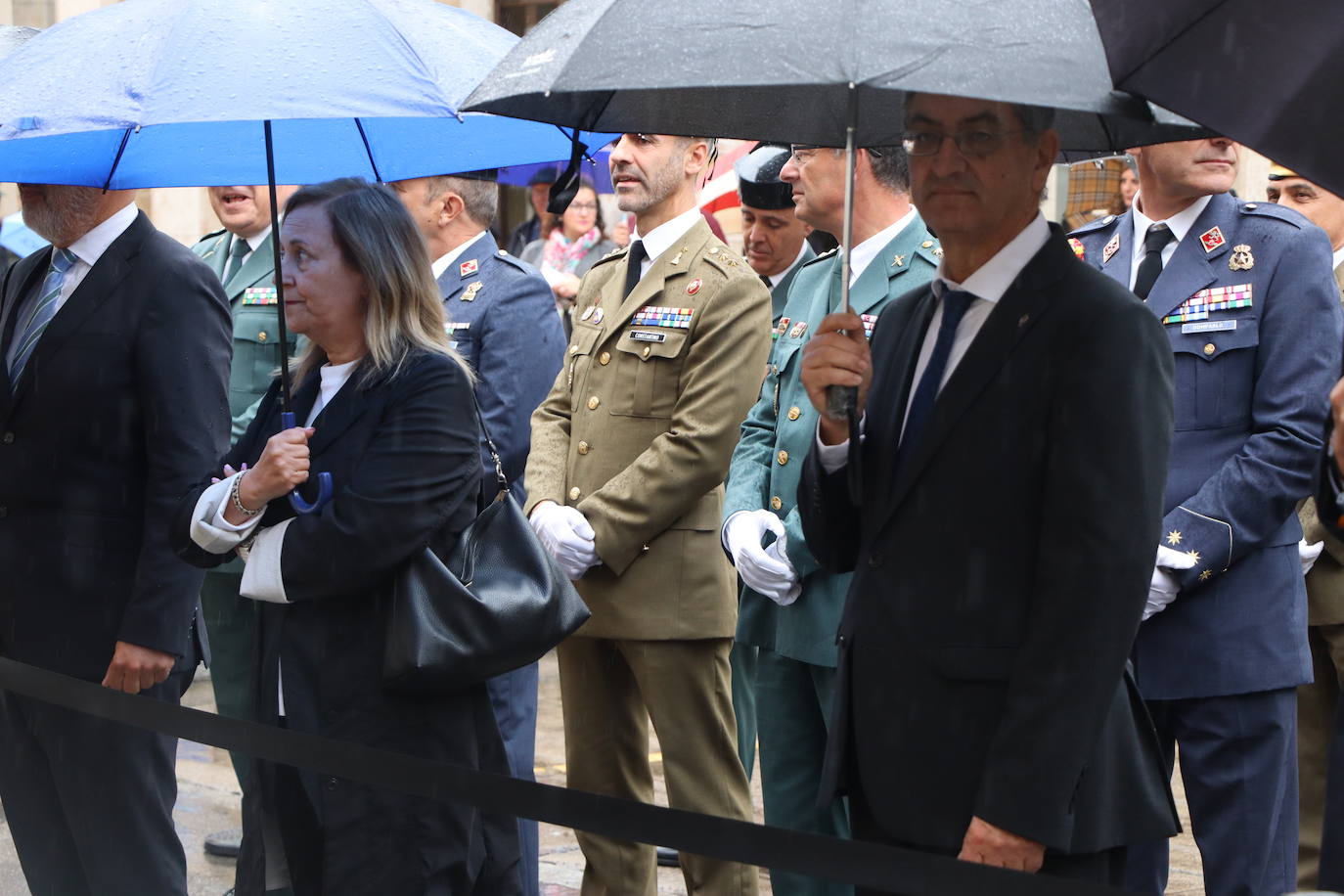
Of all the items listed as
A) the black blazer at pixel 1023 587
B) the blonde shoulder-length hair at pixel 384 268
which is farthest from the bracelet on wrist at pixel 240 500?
the black blazer at pixel 1023 587

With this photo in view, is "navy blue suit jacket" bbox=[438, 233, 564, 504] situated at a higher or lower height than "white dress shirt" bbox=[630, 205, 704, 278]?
lower

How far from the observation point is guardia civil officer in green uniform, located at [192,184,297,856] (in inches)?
219

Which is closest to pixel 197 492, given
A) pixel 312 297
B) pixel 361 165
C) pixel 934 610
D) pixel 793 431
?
pixel 312 297

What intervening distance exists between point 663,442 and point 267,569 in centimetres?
118

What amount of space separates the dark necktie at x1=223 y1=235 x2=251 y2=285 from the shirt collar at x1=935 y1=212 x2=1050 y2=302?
12.2 ft

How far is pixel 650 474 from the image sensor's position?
4.23m

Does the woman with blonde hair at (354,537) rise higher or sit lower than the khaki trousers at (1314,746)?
higher

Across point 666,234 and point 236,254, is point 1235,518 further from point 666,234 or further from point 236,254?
point 236,254

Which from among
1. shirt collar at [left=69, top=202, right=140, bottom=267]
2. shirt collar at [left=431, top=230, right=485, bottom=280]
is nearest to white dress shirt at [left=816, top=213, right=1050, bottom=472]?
shirt collar at [left=69, top=202, right=140, bottom=267]

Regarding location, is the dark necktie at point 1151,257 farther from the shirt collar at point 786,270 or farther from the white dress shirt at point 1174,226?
the shirt collar at point 786,270

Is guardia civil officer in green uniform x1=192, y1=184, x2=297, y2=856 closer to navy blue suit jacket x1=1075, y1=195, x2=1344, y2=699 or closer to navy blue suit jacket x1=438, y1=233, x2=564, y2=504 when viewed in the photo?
navy blue suit jacket x1=438, y1=233, x2=564, y2=504

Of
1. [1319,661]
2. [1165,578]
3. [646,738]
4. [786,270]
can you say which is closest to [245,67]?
[646,738]

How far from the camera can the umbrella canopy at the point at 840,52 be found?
93.9 inches

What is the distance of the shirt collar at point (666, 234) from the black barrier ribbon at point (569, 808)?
1787mm
